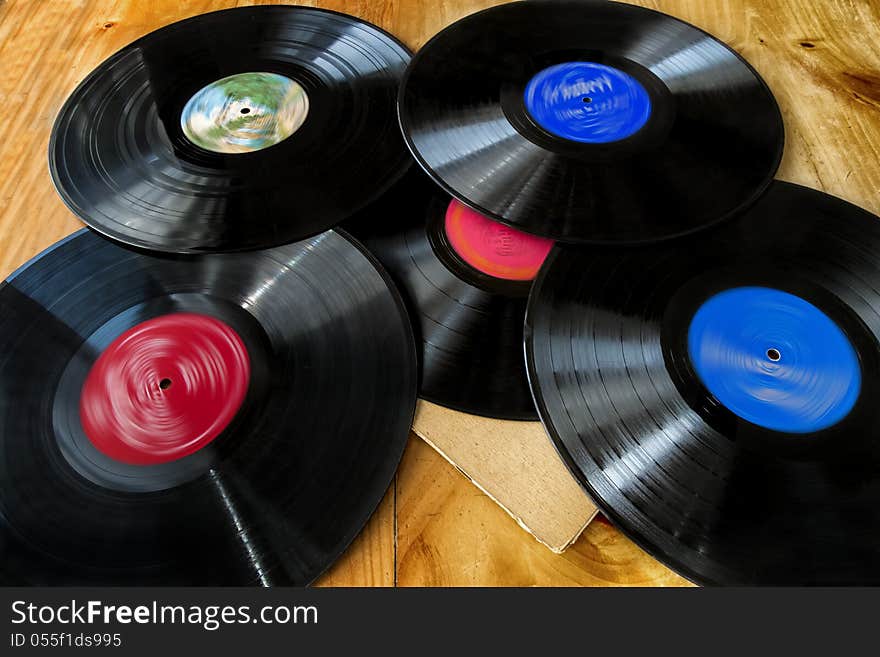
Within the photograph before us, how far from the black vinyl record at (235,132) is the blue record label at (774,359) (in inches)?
17.3

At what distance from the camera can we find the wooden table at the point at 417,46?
601mm

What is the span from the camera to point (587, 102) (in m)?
0.85

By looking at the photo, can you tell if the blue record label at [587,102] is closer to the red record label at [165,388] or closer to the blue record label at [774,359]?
the blue record label at [774,359]

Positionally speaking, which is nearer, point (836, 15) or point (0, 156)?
point (0, 156)

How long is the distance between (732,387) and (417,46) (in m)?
0.79

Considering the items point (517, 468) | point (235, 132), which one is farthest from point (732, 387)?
point (235, 132)

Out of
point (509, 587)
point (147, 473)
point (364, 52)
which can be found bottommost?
point (509, 587)

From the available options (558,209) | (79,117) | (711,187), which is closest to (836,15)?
(711,187)

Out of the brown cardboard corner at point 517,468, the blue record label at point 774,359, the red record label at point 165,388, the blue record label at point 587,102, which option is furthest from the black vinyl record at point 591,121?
the red record label at point 165,388

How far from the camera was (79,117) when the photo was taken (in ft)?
2.96

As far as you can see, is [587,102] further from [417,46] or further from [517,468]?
[517,468]

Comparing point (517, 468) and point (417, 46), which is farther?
point (417, 46)

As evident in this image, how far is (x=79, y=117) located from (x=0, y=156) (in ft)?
0.51

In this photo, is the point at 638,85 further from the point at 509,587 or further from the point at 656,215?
the point at 509,587
